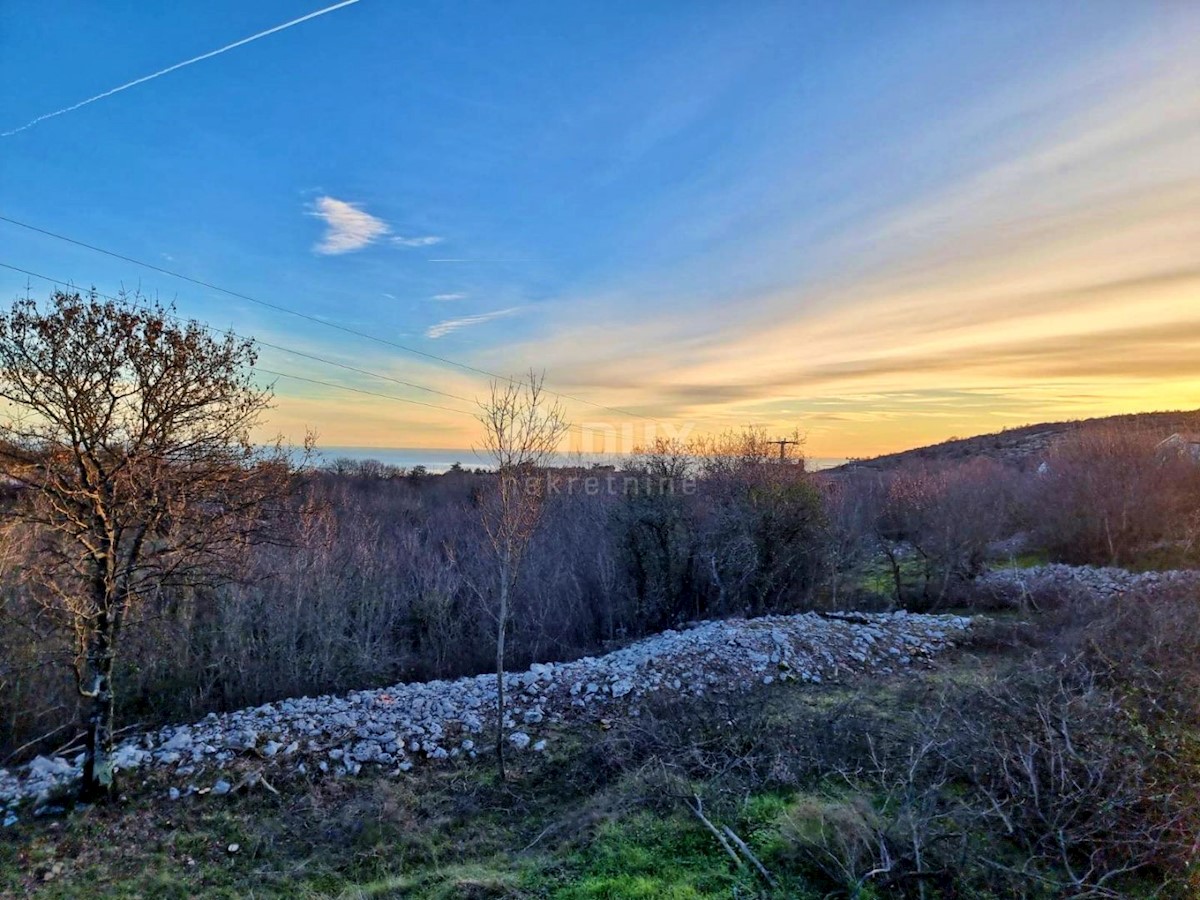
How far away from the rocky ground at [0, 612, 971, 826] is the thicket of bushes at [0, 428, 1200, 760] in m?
2.25

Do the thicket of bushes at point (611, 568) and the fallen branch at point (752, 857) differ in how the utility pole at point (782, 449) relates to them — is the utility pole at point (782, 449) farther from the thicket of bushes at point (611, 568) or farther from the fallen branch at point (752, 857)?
the fallen branch at point (752, 857)

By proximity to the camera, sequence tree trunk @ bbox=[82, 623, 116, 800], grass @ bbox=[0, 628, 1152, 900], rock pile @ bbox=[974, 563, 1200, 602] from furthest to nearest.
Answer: rock pile @ bbox=[974, 563, 1200, 602]
tree trunk @ bbox=[82, 623, 116, 800]
grass @ bbox=[0, 628, 1152, 900]

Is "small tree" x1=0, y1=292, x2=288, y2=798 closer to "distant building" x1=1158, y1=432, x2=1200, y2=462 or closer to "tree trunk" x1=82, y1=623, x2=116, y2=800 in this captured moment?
"tree trunk" x1=82, y1=623, x2=116, y2=800

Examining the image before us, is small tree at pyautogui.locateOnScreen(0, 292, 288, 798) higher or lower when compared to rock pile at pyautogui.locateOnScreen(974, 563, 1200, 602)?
higher

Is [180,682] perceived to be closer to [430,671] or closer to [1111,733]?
[430,671]

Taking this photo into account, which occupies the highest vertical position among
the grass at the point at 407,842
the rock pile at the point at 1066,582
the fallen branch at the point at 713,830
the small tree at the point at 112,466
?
the small tree at the point at 112,466

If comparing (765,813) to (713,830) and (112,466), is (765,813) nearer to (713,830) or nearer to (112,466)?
(713,830)

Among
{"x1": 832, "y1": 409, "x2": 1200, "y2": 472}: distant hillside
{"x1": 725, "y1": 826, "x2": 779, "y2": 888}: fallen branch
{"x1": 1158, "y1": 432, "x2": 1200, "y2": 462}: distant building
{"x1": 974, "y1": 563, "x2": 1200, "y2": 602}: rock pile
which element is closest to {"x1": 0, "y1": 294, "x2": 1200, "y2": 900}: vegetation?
{"x1": 725, "y1": 826, "x2": 779, "y2": 888}: fallen branch

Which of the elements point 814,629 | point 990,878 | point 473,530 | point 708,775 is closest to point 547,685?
point 708,775

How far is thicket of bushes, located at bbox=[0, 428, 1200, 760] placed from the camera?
11.0m

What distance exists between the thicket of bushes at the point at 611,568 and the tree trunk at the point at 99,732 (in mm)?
3488

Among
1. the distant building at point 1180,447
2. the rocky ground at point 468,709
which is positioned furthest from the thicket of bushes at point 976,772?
the distant building at point 1180,447

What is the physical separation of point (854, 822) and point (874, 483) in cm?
2158

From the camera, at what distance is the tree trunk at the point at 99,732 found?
5.94 meters
